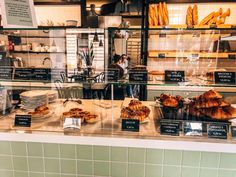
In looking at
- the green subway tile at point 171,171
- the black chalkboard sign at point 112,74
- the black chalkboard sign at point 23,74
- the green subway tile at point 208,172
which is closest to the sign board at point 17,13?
the black chalkboard sign at point 23,74

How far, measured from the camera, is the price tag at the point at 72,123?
1209 mm

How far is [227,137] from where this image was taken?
1107 mm

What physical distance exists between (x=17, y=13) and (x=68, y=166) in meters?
0.86

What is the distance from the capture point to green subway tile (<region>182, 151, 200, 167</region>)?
1124 mm

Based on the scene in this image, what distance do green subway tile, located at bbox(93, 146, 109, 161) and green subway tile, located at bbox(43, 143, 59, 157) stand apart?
21 centimetres

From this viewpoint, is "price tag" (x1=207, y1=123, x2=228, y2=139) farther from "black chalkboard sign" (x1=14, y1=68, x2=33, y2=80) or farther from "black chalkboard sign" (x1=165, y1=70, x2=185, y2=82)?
"black chalkboard sign" (x1=14, y1=68, x2=33, y2=80)

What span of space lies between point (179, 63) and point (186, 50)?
0.26 m

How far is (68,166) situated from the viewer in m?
1.22

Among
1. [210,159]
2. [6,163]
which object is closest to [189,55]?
[210,159]

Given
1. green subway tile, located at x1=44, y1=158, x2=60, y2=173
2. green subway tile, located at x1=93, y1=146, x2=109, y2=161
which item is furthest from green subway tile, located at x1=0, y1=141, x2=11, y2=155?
green subway tile, located at x1=93, y1=146, x2=109, y2=161

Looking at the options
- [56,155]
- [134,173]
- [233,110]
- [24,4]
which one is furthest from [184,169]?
[24,4]

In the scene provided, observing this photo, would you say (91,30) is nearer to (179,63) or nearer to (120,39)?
(120,39)

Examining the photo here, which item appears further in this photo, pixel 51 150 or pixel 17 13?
pixel 51 150

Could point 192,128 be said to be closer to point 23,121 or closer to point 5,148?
point 23,121
